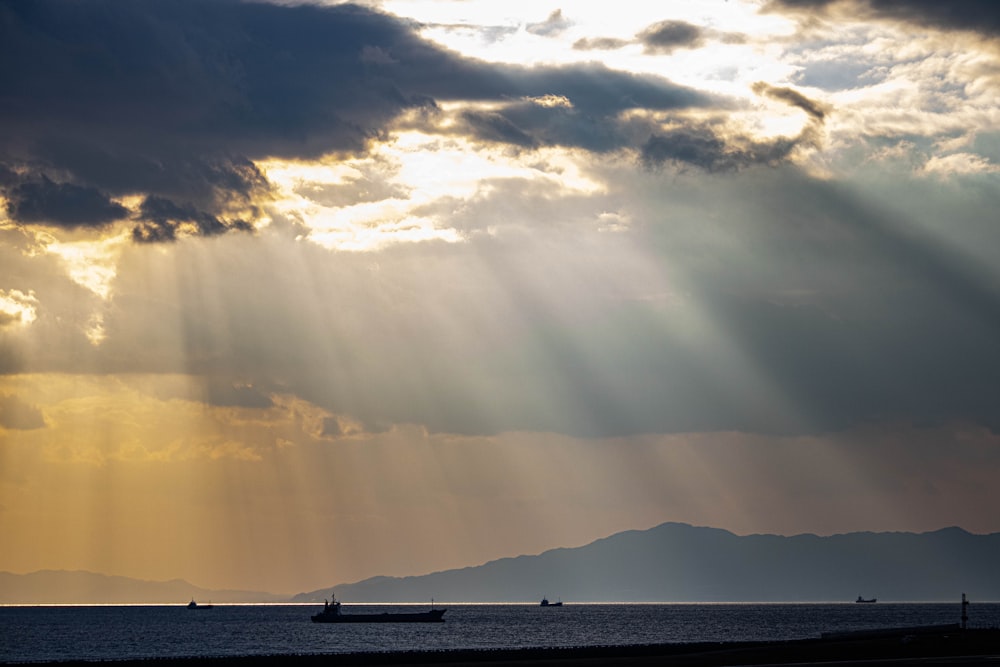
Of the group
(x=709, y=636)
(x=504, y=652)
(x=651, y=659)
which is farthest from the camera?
(x=709, y=636)

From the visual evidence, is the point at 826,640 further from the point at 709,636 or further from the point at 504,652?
the point at 709,636

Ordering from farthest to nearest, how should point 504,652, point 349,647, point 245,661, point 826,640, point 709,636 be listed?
point 709,636
point 349,647
point 826,640
point 504,652
point 245,661

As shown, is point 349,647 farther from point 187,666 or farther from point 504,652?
point 187,666

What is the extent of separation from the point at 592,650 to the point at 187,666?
42517mm

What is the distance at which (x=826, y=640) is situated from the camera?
115125 millimetres

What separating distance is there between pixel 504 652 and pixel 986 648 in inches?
1579

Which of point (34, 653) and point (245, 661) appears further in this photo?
point (34, 653)

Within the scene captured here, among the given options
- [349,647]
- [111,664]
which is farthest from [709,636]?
[111,664]

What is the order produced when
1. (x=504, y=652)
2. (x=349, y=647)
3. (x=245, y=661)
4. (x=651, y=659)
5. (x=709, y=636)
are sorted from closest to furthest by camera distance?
(x=651, y=659) < (x=245, y=661) < (x=504, y=652) < (x=349, y=647) < (x=709, y=636)

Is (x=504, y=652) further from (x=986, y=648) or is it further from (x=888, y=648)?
(x=986, y=648)

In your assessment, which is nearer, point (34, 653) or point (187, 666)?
point (187, 666)

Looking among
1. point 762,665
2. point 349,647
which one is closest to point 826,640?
point 762,665

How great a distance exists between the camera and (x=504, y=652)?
107375 millimetres

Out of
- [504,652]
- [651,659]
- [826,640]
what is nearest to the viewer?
[651,659]
